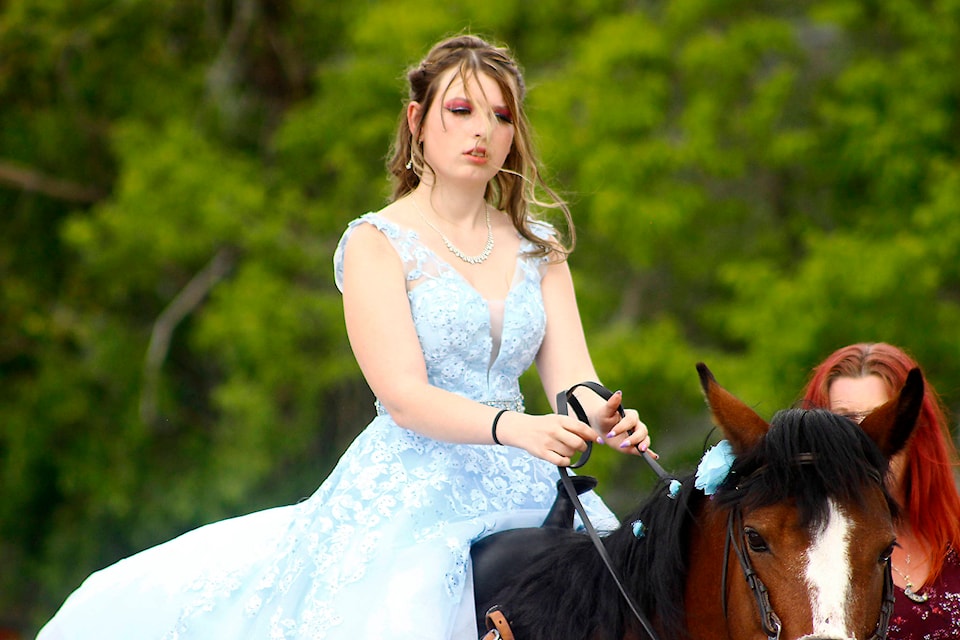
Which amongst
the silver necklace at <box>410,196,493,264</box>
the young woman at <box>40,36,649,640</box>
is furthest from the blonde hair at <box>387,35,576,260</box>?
the silver necklace at <box>410,196,493,264</box>

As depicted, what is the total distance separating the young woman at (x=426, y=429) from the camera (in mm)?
2541

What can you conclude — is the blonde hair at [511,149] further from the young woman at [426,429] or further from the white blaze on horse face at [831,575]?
the white blaze on horse face at [831,575]

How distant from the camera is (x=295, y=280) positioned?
37.7 feet

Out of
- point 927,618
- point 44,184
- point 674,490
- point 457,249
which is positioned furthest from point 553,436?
point 44,184

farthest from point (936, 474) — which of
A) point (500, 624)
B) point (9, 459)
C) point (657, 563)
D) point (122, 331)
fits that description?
point (9, 459)

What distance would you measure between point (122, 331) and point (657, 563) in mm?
11101

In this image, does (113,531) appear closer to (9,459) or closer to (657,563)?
(9,459)

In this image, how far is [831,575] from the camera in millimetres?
1968

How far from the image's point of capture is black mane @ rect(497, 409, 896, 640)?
2.07m

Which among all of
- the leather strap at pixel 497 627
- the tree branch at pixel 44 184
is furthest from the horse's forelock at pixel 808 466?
the tree branch at pixel 44 184

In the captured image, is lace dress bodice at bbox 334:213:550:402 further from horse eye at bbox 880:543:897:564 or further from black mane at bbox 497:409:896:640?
horse eye at bbox 880:543:897:564

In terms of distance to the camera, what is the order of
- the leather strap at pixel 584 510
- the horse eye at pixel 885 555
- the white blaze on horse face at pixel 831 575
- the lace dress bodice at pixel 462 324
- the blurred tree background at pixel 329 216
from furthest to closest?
the blurred tree background at pixel 329 216
the lace dress bodice at pixel 462 324
the leather strap at pixel 584 510
the horse eye at pixel 885 555
the white blaze on horse face at pixel 831 575

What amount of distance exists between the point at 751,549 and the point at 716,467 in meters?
0.16

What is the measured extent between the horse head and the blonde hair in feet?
3.43
